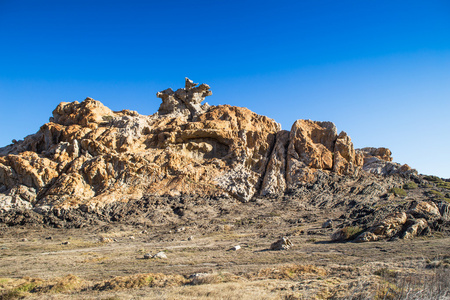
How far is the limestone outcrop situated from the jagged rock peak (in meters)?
1.83

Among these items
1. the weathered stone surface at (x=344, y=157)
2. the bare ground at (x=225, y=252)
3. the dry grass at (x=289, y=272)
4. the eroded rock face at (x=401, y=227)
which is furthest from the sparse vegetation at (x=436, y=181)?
the dry grass at (x=289, y=272)

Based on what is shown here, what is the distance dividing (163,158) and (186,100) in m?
14.3

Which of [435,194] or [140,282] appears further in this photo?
[435,194]

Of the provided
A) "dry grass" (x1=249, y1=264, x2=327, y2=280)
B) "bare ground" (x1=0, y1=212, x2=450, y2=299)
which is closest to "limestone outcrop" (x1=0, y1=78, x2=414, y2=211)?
"bare ground" (x1=0, y1=212, x2=450, y2=299)

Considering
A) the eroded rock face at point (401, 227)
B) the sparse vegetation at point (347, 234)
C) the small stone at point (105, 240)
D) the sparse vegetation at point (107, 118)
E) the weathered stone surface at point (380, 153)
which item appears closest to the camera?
the eroded rock face at point (401, 227)

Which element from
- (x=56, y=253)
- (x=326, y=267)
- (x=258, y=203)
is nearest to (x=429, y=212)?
(x=326, y=267)

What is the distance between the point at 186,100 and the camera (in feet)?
160

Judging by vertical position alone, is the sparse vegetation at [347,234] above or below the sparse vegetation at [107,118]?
below

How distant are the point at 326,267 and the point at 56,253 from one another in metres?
17.2

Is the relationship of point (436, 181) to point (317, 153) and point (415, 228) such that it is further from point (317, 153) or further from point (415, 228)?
point (415, 228)

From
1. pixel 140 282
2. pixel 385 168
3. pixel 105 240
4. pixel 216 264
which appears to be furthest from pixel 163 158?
pixel 385 168

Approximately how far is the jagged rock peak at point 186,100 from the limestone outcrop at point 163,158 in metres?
1.83

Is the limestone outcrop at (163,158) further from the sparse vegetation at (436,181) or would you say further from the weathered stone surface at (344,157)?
the sparse vegetation at (436,181)

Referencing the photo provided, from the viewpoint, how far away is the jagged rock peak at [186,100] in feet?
156
